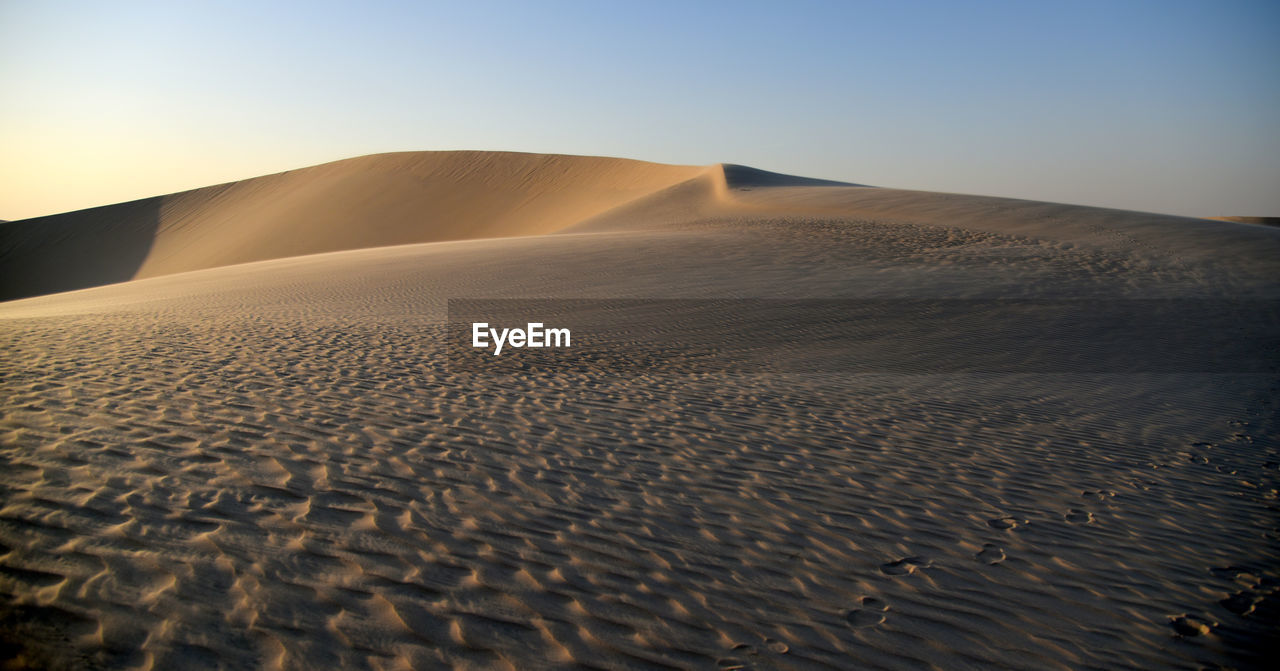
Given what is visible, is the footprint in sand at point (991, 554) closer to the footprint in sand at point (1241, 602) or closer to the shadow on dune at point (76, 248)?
the footprint in sand at point (1241, 602)

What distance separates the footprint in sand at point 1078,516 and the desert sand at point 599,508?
1.7 inches

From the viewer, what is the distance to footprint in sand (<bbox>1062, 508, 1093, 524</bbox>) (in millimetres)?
5344

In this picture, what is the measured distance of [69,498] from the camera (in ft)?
14.4

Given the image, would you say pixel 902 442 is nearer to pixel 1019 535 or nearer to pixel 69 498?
pixel 1019 535

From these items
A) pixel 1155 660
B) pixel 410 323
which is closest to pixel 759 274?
pixel 410 323

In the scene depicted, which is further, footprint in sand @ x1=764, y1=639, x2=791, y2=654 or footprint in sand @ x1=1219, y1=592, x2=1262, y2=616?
footprint in sand @ x1=1219, y1=592, x2=1262, y2=616

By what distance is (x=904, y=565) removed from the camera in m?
4.47

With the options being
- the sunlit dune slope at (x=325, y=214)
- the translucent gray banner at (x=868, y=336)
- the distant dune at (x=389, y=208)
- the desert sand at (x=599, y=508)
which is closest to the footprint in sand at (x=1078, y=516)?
the desert sand at (x=599, y=508)

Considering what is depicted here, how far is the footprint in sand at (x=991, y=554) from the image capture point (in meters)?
4.62

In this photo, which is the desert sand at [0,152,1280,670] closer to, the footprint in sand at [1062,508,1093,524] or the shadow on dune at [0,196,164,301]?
the footprint in sand at [1062,508,1093,524]

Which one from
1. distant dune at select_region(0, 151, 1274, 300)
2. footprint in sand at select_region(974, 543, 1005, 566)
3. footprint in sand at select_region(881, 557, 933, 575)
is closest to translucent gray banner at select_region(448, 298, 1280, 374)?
footprint in sand at select_region(974, 543, 1005, 566)

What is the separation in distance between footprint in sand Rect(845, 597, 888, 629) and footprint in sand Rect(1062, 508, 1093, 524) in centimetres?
229

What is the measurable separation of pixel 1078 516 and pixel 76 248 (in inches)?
2234

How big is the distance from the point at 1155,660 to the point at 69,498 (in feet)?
20.2
